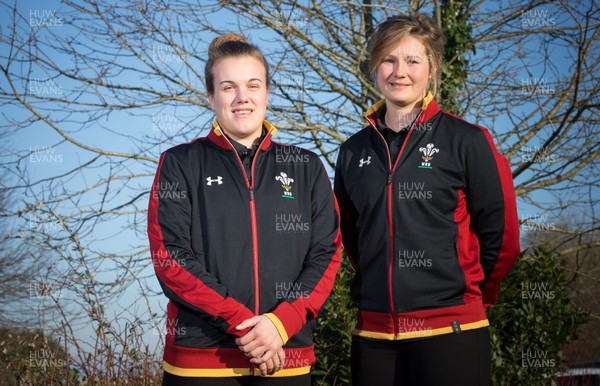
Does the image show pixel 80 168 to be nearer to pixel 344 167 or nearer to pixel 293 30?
pixel 293 30

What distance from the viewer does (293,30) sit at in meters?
8.47

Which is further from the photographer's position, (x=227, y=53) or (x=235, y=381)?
(x=227, y=53)

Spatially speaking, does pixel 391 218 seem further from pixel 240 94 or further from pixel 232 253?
pixel 240 94

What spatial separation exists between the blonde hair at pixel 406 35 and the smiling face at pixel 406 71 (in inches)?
1.1

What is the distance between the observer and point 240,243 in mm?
2664

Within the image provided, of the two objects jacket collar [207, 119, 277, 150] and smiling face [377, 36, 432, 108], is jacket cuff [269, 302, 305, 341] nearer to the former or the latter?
jacket collar [207, 119, 277, 150]

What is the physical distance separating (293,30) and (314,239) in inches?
244

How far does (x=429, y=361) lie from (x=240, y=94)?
157 centimetres

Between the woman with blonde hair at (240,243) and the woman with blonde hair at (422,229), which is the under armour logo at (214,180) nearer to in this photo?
the woman with blonde hair at (240,243)

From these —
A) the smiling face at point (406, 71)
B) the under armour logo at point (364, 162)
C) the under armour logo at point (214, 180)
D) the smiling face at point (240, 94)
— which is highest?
the smiling face at point (406, 71)

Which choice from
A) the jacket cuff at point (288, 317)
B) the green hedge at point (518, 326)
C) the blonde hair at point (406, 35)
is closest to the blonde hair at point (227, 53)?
the blonde hair at point (406, 35)

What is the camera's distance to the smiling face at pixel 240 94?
2.89 m

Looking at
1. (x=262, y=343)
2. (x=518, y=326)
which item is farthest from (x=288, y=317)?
(x=518, y=326)

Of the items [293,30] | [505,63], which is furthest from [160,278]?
[505,63]
